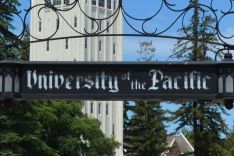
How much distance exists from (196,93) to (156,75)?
1.28 feet

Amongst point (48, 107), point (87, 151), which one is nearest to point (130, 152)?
point (87, 151)

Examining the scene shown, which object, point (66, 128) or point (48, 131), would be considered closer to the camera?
point (48, 131)

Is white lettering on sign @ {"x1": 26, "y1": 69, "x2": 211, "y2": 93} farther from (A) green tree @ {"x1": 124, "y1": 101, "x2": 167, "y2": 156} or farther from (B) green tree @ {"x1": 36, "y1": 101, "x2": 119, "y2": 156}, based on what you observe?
(A) green tree @ {"x1": 124, "y1": 101, "x2": 167, "y2": 156}

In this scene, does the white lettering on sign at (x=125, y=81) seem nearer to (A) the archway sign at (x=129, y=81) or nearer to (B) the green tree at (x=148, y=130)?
A: (A) the archway sign at (x=129, y=81)

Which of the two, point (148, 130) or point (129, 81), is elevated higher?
point (129, 81)

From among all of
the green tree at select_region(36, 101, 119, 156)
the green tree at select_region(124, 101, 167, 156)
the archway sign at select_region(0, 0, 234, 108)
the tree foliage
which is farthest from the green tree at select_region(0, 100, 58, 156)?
the green tree at select_region(124, 101, 167, 156)

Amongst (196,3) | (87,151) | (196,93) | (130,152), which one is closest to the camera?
(196,93)

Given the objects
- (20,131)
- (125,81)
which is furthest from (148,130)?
(125,81)

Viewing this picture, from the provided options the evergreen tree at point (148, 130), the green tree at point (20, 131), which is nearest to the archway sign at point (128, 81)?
the green tree at point (20, 131)

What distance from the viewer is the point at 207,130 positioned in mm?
44000

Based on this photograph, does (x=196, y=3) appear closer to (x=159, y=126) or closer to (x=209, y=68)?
(x=209, y=68)

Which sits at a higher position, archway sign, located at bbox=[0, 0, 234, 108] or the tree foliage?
archway sign, located at bbox=[0, 0, 234, 108]

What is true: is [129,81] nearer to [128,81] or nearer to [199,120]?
[128,81]

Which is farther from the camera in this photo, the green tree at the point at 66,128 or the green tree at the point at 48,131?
the green tree at the point at 66,128
